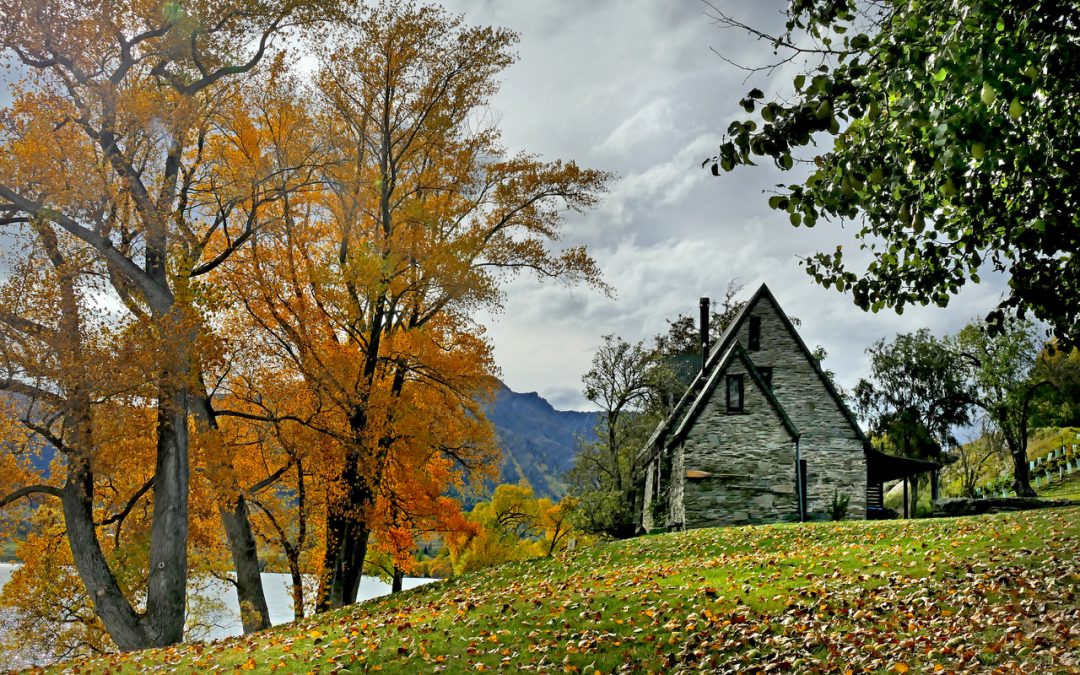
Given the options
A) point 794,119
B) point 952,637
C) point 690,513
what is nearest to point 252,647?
point 952,637

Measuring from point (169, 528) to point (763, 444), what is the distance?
78.2 feet

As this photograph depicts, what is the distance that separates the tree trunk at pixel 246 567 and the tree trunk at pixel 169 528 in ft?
12.8

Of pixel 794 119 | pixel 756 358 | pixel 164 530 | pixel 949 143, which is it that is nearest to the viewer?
pixel 949 143

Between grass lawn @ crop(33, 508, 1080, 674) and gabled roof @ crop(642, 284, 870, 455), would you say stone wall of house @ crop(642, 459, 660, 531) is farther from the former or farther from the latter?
grass lawn @ crop(33, 508, 1080, 674)

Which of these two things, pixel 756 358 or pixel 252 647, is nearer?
pixel 252 647

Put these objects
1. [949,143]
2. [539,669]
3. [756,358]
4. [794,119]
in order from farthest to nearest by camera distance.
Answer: [756,358]
[539,669]
[794,119]
[949,143]

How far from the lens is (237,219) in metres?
21.5

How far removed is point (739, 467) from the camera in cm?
3200

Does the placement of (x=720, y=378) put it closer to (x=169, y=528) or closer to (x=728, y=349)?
(x=728, y=349)

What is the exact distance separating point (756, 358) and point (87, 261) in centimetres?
2857

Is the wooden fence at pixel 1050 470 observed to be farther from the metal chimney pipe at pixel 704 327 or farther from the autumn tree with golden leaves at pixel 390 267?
the autumn tree with golden leaves at pixel 390 267

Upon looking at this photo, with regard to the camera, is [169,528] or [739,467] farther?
[739,467]

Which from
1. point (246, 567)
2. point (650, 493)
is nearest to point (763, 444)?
point (650, 493)

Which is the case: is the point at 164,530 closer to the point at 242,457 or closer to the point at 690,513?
the point at 242,457
